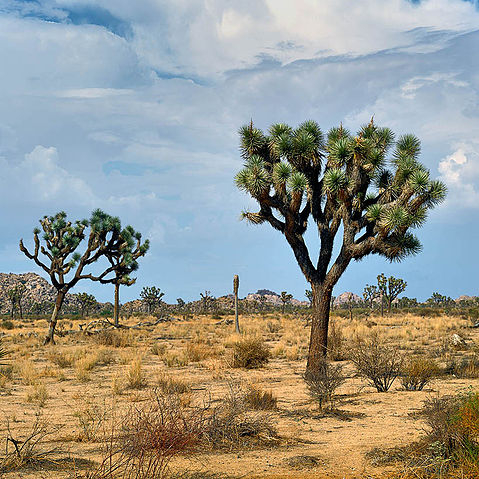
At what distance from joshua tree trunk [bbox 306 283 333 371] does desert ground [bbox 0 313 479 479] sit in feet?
3.18

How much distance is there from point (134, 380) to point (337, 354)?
8.51 m

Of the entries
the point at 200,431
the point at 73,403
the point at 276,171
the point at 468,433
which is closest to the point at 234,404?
the point at 200,431

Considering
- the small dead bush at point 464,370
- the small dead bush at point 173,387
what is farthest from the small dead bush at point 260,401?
the small dead bush at point 464,370

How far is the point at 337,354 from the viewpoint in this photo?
19.6m

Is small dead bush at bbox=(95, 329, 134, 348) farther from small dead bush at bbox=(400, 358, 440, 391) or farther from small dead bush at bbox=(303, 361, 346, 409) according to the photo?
small dead bush at bbox=(303, 361, 346, 409)

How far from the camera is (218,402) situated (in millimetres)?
11641

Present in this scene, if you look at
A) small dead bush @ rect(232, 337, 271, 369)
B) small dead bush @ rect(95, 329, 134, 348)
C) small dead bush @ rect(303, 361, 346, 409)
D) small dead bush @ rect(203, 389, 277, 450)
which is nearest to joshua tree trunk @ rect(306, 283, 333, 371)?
small dead bush @ rect(303, 361, 346, 409)

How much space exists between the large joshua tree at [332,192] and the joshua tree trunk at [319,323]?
1.1 inches

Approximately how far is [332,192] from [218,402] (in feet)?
21.0

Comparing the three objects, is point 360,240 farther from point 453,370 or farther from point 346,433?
point 346,433

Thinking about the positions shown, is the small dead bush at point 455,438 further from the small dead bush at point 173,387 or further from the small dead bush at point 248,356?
the small dead bush at point 248,356

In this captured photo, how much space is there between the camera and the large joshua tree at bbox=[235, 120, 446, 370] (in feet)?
46.3

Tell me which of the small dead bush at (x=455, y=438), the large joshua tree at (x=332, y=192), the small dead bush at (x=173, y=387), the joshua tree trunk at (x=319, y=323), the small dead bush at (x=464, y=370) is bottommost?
the small dead bush at (x=173, y=387)

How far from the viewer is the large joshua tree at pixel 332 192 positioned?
1412 centimetres
